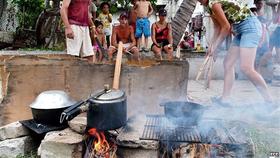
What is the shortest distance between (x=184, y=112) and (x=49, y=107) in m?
1.63

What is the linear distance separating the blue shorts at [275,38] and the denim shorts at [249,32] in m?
5.67

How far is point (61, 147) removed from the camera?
12.4 ft

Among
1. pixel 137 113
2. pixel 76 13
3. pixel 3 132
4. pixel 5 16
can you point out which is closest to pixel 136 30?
pixel 76 13

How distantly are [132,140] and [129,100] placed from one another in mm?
1652

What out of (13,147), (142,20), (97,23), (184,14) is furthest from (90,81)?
(97,23)

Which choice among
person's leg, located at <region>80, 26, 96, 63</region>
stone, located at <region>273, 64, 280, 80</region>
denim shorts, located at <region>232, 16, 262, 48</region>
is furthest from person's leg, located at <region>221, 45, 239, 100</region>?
stone, located at <region>273, 64, 280, 80</region>

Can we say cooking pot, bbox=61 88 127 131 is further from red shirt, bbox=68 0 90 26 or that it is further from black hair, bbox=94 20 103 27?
black hair, bbox=94 20 103 27

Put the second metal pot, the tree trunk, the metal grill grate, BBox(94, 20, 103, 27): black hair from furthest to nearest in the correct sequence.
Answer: BBox(94, 20, 103, 27): black hair < the tree trunk < the metal grill grate < the second metal pot

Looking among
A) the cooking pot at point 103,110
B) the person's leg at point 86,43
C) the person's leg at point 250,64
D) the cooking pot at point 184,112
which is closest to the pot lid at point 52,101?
the cooking pot at point 103,110

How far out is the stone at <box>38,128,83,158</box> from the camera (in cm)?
377

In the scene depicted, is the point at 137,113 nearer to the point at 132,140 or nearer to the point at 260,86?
the point at 132,140

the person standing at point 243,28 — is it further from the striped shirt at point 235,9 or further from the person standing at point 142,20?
the person standing at point 142,20

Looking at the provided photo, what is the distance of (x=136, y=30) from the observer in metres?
10.1

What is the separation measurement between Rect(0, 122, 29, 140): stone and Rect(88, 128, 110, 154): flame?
104cm
